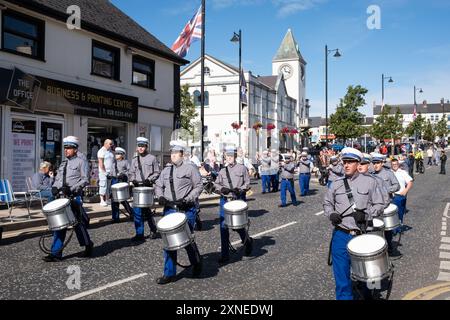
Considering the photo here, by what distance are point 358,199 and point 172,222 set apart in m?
2.46

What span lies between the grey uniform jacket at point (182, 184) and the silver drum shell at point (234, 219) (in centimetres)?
90

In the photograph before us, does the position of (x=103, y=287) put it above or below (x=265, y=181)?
below

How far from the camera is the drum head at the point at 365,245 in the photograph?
447 cm

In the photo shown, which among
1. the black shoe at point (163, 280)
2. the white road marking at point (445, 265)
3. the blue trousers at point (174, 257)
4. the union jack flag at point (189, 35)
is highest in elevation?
the union jack flag at point (189, 35)

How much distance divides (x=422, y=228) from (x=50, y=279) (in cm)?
861

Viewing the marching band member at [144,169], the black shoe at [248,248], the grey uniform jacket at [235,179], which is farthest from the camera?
the marching band member at [144,169]

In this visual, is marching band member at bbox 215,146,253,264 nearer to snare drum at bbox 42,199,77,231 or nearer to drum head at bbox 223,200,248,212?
drum head at bbox 223,200,248,212

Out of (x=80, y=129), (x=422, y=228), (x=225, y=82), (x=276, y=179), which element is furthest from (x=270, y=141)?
(x=422, y=228)

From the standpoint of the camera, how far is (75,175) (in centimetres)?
794

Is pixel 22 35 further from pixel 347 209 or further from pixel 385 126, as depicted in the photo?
pixel 385 126

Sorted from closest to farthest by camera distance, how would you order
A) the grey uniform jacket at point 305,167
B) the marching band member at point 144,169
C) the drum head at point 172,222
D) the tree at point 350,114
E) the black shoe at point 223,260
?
the drum head at point 172,222 → the black shoe at point 223,260 → the marching band member at point 144,169 → the grey uniform jacket at point 305,167 → the tree at point 350,114

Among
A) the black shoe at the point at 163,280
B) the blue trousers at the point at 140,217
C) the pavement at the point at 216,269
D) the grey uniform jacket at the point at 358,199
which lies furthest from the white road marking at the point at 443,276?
the blue trousers at the point at 140,217

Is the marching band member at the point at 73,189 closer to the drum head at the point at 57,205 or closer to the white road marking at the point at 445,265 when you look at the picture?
the drum head at the point at 57,205

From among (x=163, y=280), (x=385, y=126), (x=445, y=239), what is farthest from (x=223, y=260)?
(x=385, y=126)
